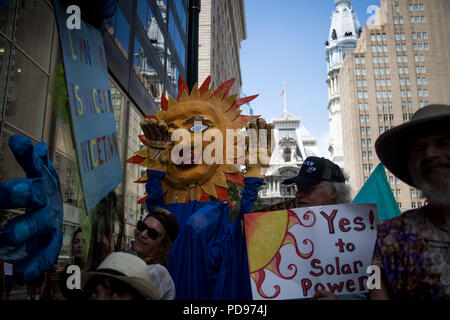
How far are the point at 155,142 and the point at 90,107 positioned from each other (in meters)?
1.62

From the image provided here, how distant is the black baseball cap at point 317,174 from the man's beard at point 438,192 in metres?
1.41

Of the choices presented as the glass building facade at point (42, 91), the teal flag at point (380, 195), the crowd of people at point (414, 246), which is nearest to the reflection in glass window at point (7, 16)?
the glass building facade at point (42, 91)

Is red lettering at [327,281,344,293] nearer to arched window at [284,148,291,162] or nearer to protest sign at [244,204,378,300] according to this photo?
protest sign at [244,204,378,300]

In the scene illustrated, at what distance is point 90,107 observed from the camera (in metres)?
4.90

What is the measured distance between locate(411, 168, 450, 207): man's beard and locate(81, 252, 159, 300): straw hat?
1495 millimetres

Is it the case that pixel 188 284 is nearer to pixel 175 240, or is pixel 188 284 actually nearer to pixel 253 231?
pixel 175 240

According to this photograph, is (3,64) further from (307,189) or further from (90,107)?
(307,189)

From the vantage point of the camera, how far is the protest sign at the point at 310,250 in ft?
7.84

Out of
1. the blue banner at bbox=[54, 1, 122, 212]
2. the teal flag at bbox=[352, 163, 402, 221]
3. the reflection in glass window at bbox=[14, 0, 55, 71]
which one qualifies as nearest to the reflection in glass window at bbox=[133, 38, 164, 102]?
the blue banner at bbox=[54, 1, 122, 212]

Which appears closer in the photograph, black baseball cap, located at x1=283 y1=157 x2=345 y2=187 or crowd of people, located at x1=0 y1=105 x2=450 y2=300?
crowd of people, located at x1=0 y1=105 x2=450 y2=300

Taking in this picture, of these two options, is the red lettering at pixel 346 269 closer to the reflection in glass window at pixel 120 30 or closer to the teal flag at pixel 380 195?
the teal flag at pixel 380 195

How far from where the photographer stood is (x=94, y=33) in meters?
5.53

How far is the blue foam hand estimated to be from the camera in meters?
2.60
